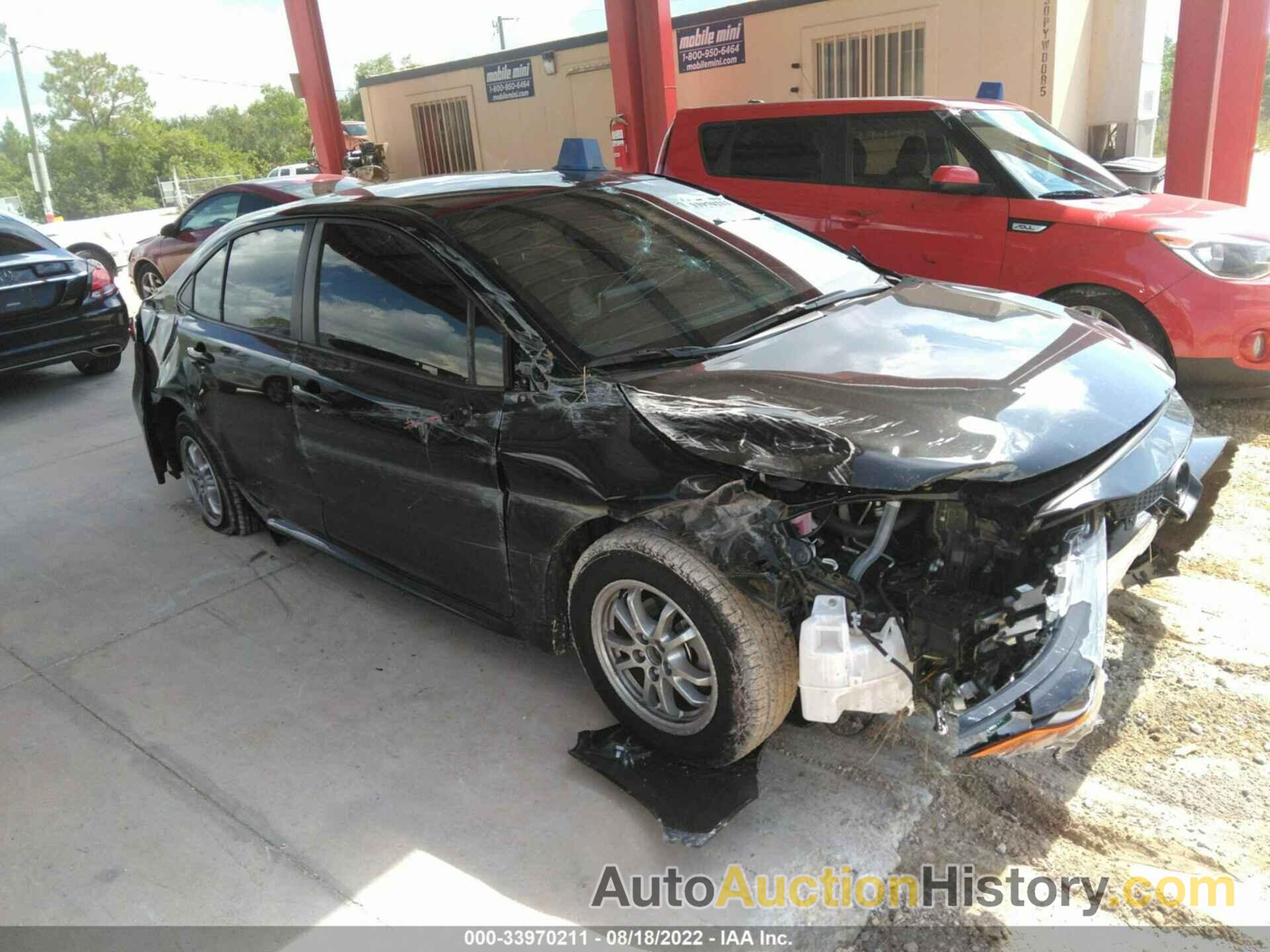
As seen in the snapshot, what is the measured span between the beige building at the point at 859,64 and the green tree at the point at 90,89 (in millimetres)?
60370

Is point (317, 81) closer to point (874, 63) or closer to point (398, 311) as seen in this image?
point (874, 63)

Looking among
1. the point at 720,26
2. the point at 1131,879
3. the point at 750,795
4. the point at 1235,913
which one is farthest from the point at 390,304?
the point at 720,26

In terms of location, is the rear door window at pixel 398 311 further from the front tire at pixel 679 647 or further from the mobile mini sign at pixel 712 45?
the mobile mini sign at pixel 712 45

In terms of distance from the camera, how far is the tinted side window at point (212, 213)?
927cm

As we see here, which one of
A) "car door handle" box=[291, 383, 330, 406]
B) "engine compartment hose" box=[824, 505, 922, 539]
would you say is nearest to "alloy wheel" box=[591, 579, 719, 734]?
"engine compartment hose" box=[824, 505, 922, 539]

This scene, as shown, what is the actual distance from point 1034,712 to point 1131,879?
0.59m

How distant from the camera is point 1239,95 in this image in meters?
8.24

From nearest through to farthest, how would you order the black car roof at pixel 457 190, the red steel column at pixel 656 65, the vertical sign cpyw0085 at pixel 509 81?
1. the black car roof at pixel 457 190
2. the red steel column at pixel 656 65
3. the vertical sign cpyw0085 at pixel 509 81

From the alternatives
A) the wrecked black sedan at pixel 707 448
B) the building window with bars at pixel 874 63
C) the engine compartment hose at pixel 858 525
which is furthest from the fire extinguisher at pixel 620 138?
the engine compartment hose at pixel 858 525

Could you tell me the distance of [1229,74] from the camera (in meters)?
8.26

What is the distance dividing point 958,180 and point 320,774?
4908 millimetres

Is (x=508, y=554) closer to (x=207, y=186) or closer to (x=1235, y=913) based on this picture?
(x=1235, y=913)

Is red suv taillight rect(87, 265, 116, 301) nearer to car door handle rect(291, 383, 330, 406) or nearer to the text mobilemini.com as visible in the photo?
car door handle rect(291, 383, 330, 406)

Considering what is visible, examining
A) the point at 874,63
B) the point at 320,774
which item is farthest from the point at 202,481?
the point at 874,63
